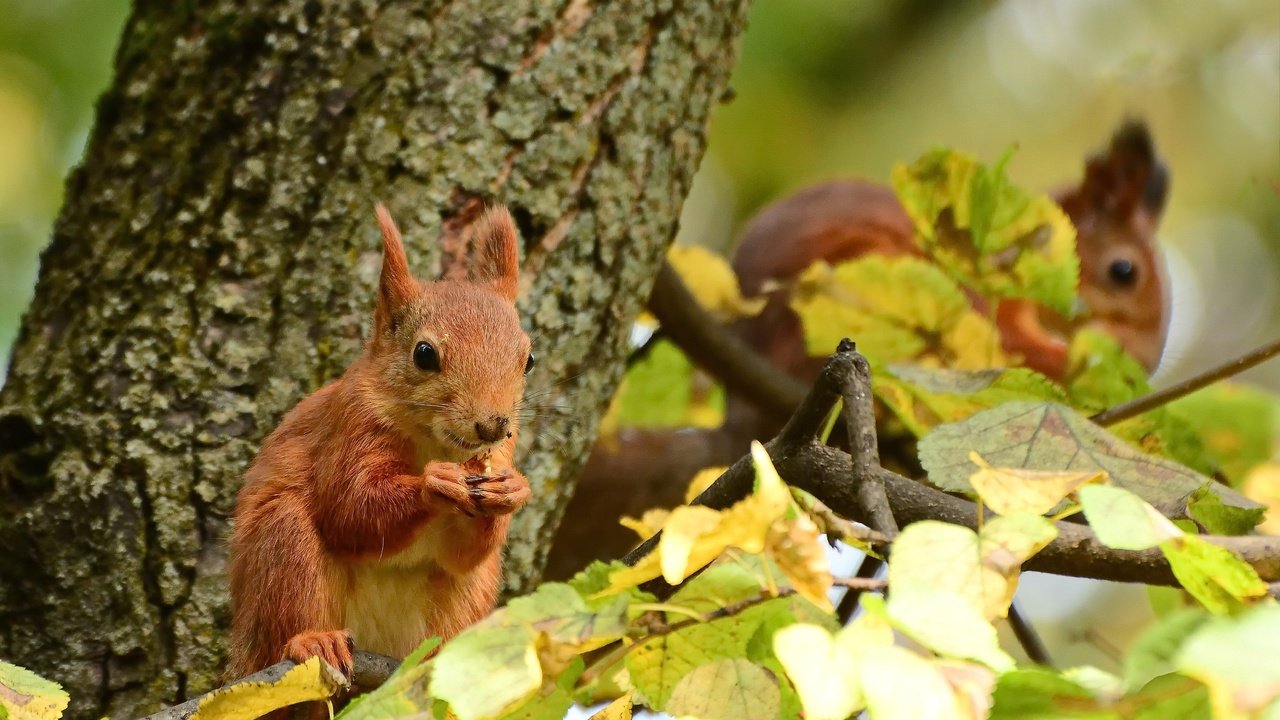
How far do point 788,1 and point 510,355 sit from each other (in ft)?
10.7

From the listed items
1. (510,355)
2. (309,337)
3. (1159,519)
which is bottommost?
(1159,519)

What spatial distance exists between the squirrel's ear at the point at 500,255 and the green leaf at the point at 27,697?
2.02ft

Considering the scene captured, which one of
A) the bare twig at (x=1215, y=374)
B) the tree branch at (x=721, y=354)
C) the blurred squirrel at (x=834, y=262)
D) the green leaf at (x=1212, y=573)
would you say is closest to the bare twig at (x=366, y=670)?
the green leaf at (x=1212, y=573)

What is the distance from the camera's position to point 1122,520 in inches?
28.9

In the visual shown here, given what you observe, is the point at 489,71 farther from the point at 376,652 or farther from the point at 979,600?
the point at 979,600

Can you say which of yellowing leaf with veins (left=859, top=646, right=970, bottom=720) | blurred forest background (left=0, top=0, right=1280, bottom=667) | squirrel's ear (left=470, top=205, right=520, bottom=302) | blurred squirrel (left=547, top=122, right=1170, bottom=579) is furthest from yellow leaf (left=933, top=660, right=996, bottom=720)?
blurred forest background (left=0, top=0, right=1280, bottom=667)

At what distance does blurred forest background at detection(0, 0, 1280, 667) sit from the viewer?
13.3 ft

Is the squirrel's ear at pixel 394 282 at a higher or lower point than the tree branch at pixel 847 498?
higher

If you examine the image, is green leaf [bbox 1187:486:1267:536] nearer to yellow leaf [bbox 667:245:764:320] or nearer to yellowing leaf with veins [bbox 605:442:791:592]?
yellowing leaf with veins [bbox 605:442:791:592]

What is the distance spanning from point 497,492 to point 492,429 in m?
0.11

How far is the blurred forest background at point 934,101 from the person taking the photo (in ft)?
13.3

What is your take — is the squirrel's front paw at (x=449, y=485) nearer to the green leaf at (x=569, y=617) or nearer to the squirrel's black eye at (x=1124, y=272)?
the green leaf at (x=569, y=617)

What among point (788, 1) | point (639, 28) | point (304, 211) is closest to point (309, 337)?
point (304, 211)

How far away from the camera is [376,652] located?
1.24 metres
